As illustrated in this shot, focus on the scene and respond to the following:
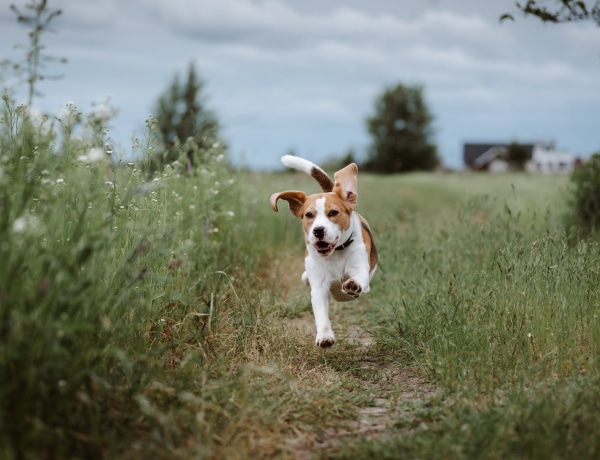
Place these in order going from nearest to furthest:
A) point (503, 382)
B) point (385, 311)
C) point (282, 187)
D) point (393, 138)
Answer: point (503, 382)
point (385, 311)
point (282, 187)
point (393, 138)

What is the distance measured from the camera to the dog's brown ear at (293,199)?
17.8 ft

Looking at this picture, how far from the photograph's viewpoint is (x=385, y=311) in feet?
22.1

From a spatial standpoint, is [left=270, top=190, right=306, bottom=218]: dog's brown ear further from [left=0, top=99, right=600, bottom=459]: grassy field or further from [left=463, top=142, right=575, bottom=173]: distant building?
[left=463, top=142, right=575, bottom=173]: distant building

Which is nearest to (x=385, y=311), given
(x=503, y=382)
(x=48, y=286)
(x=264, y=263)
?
(x=264, y=263)

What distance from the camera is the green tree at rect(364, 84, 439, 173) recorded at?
186 ft

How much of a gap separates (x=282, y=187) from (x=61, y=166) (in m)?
8.33

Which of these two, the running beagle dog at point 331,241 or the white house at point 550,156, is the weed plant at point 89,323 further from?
the white house at point 550,156

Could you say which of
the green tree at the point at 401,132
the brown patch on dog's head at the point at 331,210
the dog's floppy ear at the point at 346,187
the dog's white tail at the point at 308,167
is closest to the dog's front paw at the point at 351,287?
the brown patch on dog's head at the point at 331,210

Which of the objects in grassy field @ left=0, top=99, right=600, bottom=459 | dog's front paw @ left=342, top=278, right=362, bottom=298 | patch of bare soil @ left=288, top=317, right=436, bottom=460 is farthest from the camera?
dog's front paw @ left=342, top=278, right=362, bottom=298

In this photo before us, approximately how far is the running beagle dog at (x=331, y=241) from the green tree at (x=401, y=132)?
51.3 meters

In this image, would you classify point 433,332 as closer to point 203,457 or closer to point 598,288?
point 598,288

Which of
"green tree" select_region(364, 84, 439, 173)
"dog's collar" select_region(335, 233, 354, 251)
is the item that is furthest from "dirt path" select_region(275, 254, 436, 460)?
"green tree" select_region(364, 84, 439, 173)

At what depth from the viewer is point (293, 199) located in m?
5.54

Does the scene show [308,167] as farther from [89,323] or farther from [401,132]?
[401,132]
